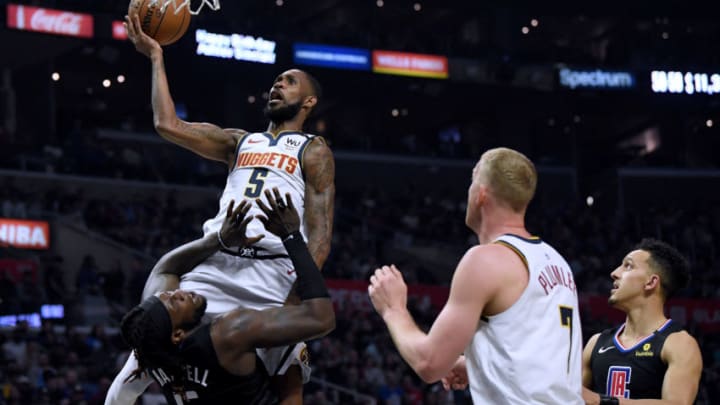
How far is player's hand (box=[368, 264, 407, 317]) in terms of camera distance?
13.9ft

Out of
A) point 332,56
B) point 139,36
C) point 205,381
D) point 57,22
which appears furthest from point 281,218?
point 332,56

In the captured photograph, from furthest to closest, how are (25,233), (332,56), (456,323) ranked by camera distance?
(332,56)
(25,233)
(456,323)

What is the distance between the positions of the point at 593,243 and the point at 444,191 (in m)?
5.29

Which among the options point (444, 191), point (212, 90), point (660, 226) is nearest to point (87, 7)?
point (212, 90)

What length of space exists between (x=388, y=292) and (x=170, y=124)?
2201 millimetres

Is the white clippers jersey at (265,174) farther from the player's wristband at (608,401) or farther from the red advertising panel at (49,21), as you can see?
the red advertising panel at (49,21)

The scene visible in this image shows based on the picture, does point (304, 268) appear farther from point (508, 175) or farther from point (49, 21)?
point (49, 21)

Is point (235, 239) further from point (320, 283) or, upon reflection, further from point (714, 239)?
point (714, 239)

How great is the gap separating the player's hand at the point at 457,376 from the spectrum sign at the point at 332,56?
23.1 meters

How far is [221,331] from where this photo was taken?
192 inches

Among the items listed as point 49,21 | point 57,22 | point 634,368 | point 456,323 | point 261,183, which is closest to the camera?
point 456,323

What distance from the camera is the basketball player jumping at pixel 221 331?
477cm

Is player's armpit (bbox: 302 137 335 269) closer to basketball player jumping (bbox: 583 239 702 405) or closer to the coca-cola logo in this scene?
basketball player jumping (bbox: 583 239 702 405)

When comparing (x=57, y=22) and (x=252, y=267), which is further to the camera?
(x=57, y=22)
